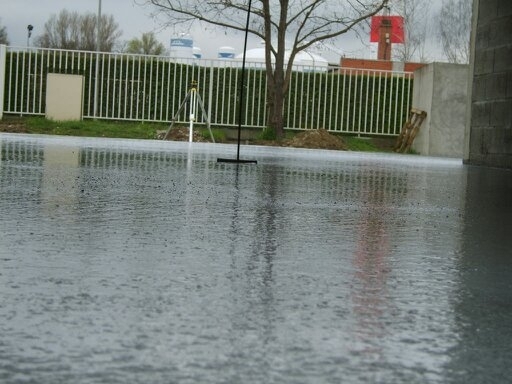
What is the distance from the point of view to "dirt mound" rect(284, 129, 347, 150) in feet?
82.4

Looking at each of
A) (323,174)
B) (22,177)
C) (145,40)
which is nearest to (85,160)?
(323,174)

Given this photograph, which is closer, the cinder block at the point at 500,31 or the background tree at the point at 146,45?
the cinder block at the point at 500,31

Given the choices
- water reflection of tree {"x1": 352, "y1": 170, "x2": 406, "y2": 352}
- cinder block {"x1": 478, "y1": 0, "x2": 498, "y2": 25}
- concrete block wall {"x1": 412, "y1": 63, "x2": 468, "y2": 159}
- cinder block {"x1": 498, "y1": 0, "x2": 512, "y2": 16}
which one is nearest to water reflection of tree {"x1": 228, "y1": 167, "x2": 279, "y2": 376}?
water reflection of tree {"x1": 352, "y1": 170, "x2": 406, "y2": 352}

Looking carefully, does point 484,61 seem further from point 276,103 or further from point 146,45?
point 146,45

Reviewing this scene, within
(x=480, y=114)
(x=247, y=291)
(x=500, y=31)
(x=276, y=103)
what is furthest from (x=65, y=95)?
(x=247, y=291)

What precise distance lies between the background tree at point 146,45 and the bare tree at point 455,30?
28154mm

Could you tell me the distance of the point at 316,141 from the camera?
25.2 meters

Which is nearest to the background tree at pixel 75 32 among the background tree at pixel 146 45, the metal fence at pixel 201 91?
the background tree at pixel 146 45

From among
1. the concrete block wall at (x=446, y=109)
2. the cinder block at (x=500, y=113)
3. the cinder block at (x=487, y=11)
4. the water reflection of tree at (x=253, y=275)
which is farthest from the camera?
the concrete block wall at (x=446, y=109)

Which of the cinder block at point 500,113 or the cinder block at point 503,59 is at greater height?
the cinder block at point 503,59

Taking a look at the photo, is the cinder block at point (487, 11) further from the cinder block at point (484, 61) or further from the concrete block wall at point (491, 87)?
the cinder block at point (484, 61)

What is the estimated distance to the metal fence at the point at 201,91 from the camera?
93.5 ft

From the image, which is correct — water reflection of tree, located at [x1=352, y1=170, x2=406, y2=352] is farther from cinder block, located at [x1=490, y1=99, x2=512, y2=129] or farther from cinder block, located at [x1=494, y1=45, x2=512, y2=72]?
cinder block, located at [x1=494, y1=45, x2=512, y2=72]

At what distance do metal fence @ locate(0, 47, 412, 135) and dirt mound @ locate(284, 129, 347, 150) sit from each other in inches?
116
